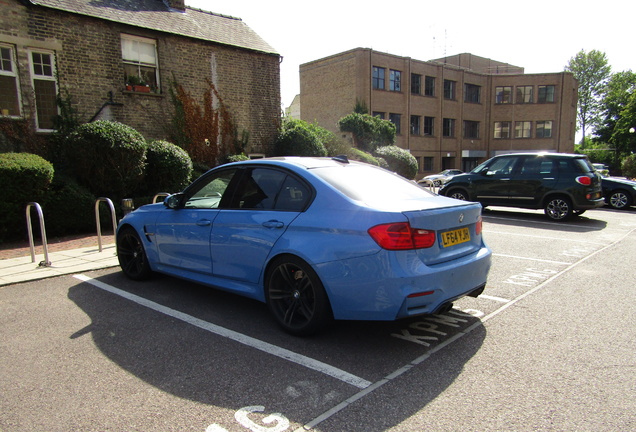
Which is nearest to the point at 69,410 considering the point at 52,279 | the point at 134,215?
the point at 134,215

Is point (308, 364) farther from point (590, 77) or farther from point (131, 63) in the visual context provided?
point (590, 77)

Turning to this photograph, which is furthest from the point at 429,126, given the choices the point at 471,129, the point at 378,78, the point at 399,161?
the point at 399,161

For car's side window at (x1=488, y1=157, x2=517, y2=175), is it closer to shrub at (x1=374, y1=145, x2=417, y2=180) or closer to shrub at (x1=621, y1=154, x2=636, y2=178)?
shrub at (x1=374, y1=145, x2=417, y2=180)

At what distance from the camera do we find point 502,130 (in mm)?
46312

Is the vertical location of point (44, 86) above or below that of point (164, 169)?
above

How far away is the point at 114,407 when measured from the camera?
275 cm

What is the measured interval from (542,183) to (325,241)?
9774mm

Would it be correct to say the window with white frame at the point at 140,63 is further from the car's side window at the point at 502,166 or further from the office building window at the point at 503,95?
the office building window at the point at 503,95

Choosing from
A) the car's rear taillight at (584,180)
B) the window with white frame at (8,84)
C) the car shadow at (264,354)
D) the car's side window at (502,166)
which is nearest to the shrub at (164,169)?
the window with white frame at (8,84)

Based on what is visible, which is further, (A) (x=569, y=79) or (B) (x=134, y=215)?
(A) (x=569, y=79)

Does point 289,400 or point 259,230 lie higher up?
point 259,230

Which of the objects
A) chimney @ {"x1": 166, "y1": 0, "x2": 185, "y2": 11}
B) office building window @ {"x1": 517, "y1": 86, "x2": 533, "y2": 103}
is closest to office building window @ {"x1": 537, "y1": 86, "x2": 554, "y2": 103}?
office building window @ {"x1": 517, "y1": 86, "x2": 533, "y2": 103}

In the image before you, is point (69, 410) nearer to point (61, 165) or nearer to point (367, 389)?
point (367, 389)

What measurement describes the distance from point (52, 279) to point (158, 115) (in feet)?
30.5
